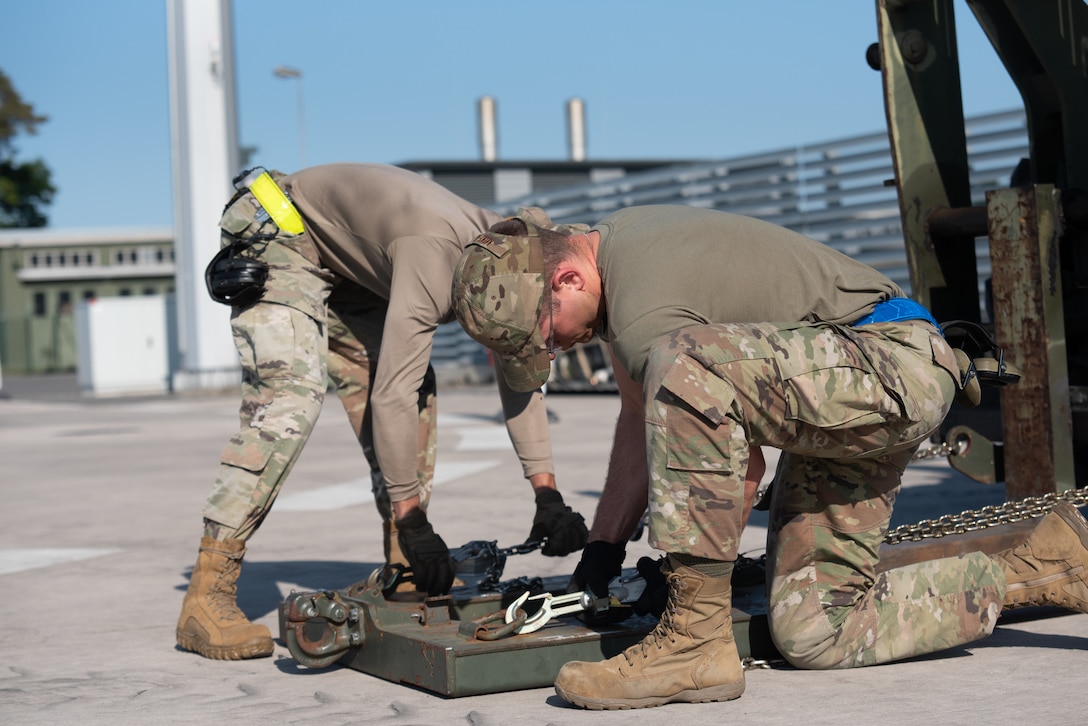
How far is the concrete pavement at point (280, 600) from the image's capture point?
308 cm

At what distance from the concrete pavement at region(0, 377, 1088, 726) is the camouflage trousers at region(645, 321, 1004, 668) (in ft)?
0.44

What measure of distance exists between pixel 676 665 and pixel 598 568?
480mm

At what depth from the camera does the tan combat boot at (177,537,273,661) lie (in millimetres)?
3938

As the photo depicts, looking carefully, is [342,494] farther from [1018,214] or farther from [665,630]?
[665,630]

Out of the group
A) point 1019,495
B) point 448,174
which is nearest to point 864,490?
point 1019,495

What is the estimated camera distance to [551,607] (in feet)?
11.2

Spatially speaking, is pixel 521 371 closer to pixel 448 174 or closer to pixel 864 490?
pixel 864 490

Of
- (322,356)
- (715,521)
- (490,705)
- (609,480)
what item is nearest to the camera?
(715,521)

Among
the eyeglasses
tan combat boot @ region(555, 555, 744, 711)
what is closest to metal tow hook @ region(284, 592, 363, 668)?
tan combat boot @ region(555, 555, 744, 711)

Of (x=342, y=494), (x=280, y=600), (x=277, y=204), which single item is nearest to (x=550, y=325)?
(x=277, y=204)

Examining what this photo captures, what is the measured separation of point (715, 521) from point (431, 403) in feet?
5.70

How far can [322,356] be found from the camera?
4.23 meters

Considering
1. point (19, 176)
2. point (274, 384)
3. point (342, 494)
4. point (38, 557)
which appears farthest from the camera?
point (19, 176)

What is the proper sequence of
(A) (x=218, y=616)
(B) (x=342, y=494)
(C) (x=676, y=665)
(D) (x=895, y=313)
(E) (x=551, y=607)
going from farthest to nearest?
1. (B) (x=342, y=494)
2. (A) (x=218, y=616)
3. (E) (x=551, y=607)
4. (D) (x=895, y=313)
5. (C) (x=676, y=665)
